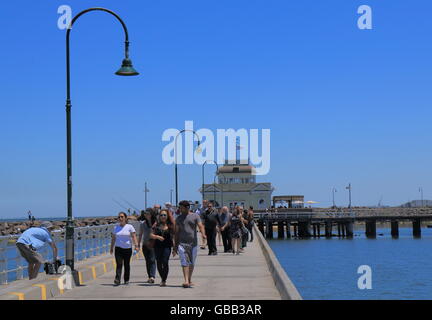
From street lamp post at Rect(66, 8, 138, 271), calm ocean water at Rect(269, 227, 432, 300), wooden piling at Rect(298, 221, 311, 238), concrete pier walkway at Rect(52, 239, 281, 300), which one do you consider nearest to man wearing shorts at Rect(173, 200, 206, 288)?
concrete pier walkway at Rect(52, 239, 281, 300)

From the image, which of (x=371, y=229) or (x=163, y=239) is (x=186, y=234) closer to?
(x=163, y=239)

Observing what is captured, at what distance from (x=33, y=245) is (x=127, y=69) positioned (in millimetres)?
5316

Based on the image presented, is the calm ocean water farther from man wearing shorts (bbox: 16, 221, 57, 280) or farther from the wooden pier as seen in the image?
man wearing shorts (bbox: 16, 221, 57, 280)

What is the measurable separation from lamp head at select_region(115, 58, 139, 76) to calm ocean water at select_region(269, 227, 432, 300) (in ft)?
65.9

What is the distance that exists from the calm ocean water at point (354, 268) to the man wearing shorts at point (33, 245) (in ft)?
69.8

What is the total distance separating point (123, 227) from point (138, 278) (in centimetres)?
248

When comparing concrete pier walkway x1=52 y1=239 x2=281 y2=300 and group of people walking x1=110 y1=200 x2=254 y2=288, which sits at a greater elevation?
group of people walking x1=110 y1=200 x2=254 y2=288

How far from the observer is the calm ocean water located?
1572 inches

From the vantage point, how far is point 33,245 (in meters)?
16.9

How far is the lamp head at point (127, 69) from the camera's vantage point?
19.3 metres

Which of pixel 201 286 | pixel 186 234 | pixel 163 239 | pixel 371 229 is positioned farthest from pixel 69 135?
pixel 371 229

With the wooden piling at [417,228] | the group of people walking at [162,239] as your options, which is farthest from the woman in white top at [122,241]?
the wooden piling at [417,228]
